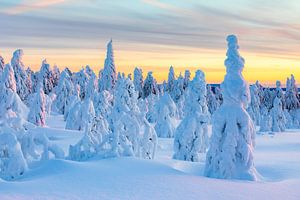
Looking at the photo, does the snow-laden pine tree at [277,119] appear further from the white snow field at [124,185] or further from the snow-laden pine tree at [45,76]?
the white snow field at [124,185]

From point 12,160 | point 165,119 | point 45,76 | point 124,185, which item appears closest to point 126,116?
point 12,160

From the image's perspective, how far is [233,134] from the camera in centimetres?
1355

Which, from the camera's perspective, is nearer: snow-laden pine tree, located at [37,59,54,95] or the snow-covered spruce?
the snow-covered spruce

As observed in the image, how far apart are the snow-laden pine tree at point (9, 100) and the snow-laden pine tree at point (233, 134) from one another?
12.2 metres

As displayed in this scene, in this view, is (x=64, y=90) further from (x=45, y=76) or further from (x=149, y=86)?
(x=149, y=86)

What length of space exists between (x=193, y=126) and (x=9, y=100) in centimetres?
1087

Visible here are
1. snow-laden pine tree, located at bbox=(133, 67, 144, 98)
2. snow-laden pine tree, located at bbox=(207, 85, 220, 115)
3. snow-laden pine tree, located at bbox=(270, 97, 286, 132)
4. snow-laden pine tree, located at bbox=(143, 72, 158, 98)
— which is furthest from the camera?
snow-laden pine tree, located at bbox=(207, 85, 220, 115)

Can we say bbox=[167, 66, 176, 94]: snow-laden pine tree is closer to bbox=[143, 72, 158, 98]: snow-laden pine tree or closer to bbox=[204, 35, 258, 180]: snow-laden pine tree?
bbox=[143, 72, 158, 98]: snow-laden pine tree

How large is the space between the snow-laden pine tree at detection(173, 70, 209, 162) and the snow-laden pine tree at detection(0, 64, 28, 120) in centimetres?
851

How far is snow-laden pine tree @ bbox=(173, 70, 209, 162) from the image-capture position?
23.1 meters

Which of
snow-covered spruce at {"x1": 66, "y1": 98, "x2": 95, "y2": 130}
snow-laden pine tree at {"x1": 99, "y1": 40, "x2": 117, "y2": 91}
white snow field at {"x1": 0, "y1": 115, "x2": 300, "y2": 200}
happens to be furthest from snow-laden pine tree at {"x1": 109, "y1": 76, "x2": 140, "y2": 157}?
snow-laden pine tree at {"x1": 99, "y1": 40, "x2": 117, "y2": 91}

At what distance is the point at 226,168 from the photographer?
1344 centimetres

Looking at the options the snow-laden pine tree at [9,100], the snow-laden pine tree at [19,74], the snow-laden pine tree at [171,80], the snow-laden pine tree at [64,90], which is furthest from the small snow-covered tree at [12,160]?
the snow-laden pine tree at [171,80]

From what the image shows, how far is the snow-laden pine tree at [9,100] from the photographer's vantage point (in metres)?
23.9
